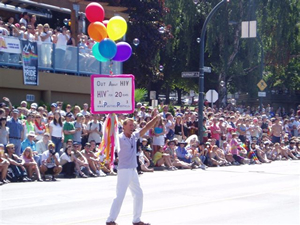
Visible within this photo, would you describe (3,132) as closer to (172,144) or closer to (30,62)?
(172,144)

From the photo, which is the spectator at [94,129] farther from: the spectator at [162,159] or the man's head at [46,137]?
the spectator at [162,159]

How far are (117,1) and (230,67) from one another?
1357 centimetres

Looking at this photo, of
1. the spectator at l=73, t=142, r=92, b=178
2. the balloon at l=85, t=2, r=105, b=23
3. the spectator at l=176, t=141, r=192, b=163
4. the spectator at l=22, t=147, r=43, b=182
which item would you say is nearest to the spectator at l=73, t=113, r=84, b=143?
the spectator at l=73, t=142, r=92, b=178

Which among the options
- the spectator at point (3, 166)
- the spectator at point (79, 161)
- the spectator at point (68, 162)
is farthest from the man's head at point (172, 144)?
the spectator at point (3, 166)

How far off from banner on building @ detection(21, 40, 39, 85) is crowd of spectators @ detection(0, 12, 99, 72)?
224 millimetres

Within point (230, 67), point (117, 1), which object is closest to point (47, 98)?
point (117, 1)

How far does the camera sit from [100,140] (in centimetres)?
1800

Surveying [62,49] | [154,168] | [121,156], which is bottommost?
[154,168]

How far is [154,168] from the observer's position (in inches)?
761

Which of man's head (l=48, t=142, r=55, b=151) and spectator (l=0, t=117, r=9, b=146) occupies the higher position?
spectator (l=0, t=117, r=9, b=146)

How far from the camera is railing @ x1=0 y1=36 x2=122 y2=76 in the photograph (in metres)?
20.9

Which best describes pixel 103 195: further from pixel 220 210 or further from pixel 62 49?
pixel 62 49

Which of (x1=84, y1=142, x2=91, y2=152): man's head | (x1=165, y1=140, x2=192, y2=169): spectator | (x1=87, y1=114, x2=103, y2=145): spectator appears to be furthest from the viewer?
(x1=165, y1=140, x2=192, y2=169): spectator

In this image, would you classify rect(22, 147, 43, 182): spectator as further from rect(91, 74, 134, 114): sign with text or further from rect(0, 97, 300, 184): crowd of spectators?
rect(91, 74, 134, 114): sign with text
